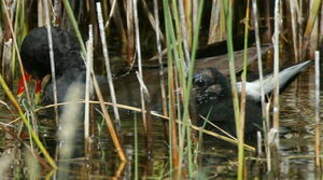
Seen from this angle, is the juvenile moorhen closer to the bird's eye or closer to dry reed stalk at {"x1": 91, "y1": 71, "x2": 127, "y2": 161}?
the bird's eye

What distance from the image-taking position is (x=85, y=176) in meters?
4.02

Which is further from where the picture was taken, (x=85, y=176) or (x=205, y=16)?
(x=205, y=16)

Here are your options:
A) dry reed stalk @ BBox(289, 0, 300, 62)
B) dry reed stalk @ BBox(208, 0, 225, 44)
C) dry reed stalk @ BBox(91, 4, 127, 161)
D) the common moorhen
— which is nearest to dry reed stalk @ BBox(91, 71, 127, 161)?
dry reed stalk @ BBox(91, 4, 127, 161)

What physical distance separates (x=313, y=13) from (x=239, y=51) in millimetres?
620

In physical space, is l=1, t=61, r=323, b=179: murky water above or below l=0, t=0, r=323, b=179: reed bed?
below

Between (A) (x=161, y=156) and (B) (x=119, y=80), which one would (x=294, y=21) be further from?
(A) (x=161, y=156)

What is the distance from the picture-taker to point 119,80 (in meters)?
5.74

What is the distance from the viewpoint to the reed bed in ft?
12.4

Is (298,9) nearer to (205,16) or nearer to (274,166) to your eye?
(205,16)

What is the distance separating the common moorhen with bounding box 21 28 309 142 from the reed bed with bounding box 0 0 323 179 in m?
0.08

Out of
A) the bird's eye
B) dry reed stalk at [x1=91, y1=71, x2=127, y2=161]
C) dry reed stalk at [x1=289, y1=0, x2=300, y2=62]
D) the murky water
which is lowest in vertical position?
the murky water

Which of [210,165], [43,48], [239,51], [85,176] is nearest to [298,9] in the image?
[239,51]

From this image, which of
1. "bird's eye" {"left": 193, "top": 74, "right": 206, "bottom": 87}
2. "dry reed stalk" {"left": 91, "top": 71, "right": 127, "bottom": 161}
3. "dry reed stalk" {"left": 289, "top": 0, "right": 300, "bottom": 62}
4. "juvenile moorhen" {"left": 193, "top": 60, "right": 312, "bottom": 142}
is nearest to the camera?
"dry reed stalk" {"left": 91, "top": 71, "right": 127, "bottom": 161}

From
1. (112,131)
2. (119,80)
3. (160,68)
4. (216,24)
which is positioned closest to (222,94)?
(119,80)
